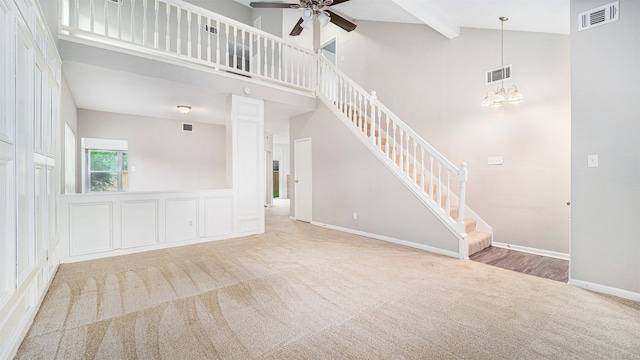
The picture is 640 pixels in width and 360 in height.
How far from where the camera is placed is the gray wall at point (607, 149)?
7.94 feet

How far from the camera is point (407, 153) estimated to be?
13.6ft

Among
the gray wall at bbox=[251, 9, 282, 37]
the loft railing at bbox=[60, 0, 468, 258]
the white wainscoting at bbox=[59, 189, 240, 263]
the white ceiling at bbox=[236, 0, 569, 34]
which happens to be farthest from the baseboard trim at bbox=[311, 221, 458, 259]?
the gray wall at bbox=[251, 9, 282, 37]

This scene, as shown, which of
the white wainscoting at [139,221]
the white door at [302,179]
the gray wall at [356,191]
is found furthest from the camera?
the white door at [302,179]

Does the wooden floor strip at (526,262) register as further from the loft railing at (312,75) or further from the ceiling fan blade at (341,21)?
the ceiling fan blade at (341,21)

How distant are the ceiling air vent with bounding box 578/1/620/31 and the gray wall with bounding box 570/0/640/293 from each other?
4 cm

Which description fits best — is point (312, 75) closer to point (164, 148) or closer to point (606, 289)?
point (164, 148)

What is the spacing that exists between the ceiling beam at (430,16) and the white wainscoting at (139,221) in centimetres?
382

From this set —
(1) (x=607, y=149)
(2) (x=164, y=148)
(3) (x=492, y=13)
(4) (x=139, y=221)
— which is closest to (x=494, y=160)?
(1) (x=607, y=149)

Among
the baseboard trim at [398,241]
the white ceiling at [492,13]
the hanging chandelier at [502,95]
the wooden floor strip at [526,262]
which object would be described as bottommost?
the wooden floor strip at [526,262]

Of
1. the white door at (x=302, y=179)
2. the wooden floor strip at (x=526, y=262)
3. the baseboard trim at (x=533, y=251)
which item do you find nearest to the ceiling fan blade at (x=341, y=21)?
the white door at (x=302, y=179)

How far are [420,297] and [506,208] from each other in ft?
8.77

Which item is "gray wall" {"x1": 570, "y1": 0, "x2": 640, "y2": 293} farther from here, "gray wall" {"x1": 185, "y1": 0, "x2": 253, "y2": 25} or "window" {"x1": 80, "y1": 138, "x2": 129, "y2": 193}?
"window" {"x1": 80, "y1": 138, "x2": 129, "y2": 193}

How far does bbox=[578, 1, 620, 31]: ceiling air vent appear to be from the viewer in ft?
8.21

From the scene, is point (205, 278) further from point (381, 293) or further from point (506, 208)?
point (506, 208)
